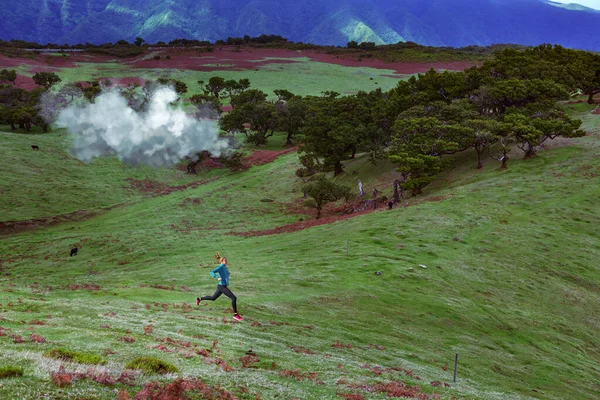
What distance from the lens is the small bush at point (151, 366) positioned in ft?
48.4

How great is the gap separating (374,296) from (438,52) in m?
183

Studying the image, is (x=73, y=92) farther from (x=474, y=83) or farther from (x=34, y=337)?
(x=34, y=337)

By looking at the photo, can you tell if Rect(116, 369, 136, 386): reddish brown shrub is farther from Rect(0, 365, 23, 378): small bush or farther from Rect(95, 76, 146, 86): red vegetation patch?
Rect(95, 76, 146, 86): red vegetation patch

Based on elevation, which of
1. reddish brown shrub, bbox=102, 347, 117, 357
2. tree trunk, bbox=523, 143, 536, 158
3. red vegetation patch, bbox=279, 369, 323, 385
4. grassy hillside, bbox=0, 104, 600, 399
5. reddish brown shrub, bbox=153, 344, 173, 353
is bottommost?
grassy hillside, bbox=0, 104, 600, 399

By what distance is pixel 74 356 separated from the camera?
14680 millimetres

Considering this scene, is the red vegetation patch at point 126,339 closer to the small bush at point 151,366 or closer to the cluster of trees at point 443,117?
the small bush at point 151,366

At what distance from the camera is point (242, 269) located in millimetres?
40719

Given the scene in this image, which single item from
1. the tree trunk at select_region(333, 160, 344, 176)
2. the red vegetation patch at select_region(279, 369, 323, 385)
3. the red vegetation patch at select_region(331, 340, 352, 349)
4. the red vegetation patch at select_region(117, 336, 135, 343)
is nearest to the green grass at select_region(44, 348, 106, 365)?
the red vegetation patch at select_region(117, 336, 135, 343)

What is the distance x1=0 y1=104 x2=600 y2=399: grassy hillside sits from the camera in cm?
1842

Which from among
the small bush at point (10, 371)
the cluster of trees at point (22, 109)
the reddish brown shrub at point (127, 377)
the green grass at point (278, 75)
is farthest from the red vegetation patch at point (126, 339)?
the green grass at point (278, 75)

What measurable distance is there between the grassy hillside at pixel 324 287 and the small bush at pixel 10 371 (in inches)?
9.7

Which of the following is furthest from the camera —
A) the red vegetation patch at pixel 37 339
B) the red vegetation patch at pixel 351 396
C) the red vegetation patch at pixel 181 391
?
the red vegetation patch at pixel 37 339

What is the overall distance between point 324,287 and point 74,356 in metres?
22.4

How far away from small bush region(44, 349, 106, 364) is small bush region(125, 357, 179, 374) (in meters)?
0.96
